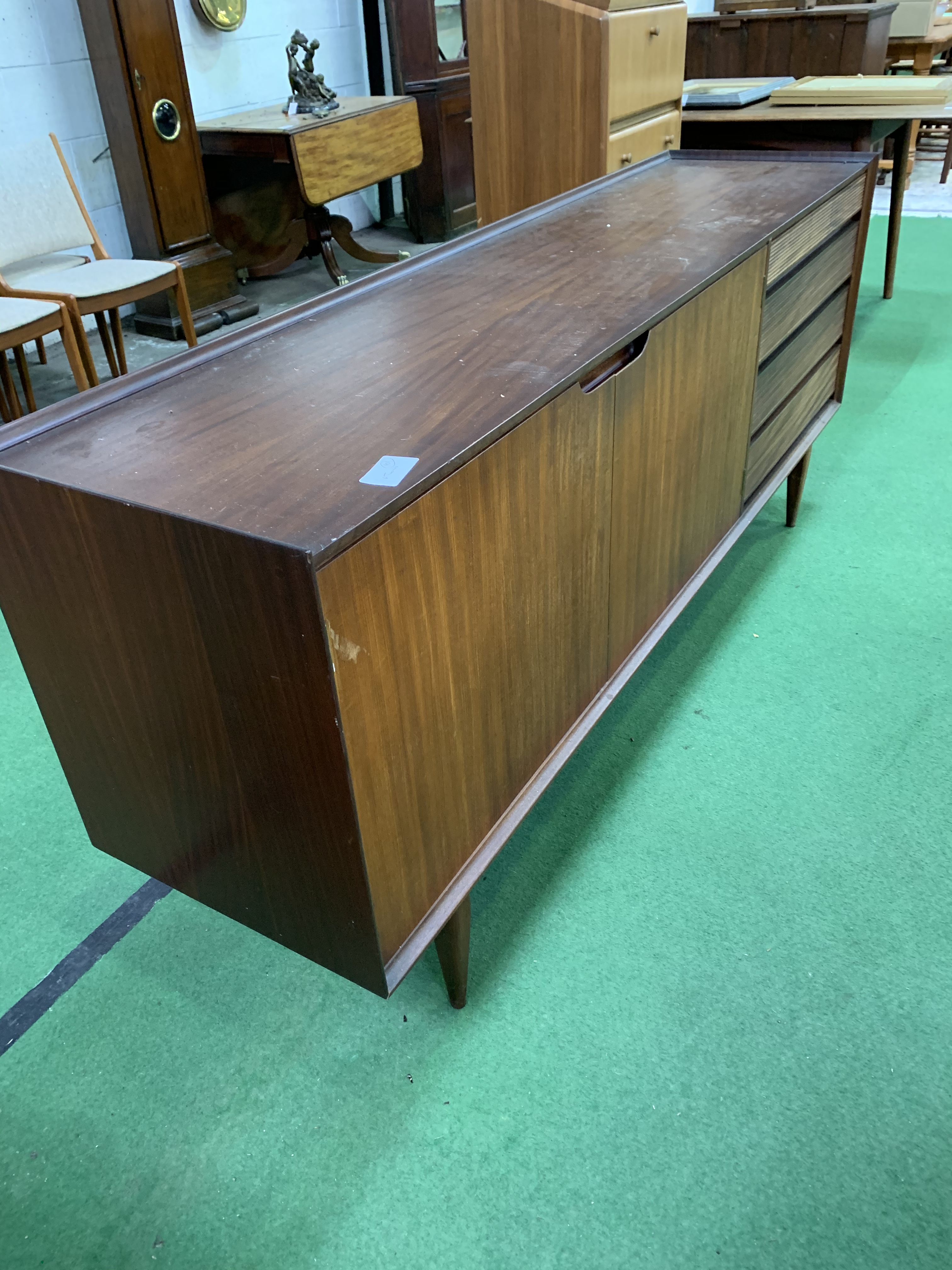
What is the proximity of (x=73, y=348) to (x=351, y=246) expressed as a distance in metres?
2.10

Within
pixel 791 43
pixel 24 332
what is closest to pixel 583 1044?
pixel 24 332

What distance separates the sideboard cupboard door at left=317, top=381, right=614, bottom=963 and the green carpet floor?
10.7 inches

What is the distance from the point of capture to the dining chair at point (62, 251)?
2.96 m

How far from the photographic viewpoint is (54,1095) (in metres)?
1.20

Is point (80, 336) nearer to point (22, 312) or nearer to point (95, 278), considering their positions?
point (22, 312)

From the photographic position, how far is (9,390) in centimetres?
296

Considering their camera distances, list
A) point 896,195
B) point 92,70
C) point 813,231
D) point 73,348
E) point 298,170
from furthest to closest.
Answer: point 298,170
point 92,70
point 896,195
point 73,348
point 813,231

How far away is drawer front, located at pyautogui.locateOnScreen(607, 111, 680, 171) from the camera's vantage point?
2.40 meters

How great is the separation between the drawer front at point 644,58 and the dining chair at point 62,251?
5.34 ft

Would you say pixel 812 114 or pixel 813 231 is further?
pixel 812 114

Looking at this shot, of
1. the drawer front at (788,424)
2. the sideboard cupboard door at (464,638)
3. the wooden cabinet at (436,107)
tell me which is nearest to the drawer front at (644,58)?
the drawer front at (788,424)

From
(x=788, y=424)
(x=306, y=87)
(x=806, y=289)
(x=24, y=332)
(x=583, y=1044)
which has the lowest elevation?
(x=583, y=1044)

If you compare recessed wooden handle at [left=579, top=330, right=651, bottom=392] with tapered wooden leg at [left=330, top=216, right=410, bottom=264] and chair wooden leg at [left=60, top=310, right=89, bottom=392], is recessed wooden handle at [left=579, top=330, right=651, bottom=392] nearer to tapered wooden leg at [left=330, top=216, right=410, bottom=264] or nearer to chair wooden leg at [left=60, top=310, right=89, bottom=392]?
chair wooden leg at [left=60, top=310, right=89, bottom=392]

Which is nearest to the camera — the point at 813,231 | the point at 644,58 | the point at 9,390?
the point at 813,231
